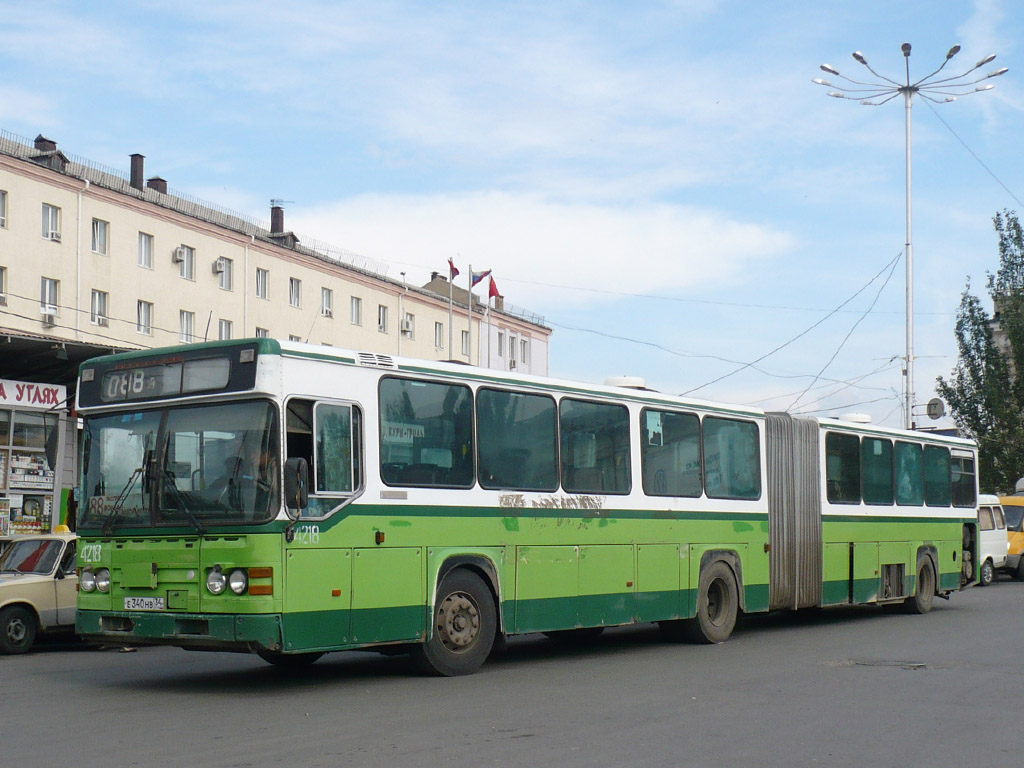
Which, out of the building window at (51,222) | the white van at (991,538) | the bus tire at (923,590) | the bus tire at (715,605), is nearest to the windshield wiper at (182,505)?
the bus tire at (715,605)

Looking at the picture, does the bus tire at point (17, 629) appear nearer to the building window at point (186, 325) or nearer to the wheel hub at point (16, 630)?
the wheel hub at point (16, 630)

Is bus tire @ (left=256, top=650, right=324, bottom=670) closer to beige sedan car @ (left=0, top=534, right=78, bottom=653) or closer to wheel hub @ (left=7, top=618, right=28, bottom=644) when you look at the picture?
beige sedan car @ (left=0, top=534, right=78, bottom=653)

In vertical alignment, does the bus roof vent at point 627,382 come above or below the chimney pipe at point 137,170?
below

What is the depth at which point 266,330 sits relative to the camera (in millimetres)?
58562

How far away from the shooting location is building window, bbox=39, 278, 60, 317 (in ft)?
152

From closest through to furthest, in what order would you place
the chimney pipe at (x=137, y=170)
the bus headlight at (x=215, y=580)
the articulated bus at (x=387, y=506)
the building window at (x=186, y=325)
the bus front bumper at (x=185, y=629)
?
the bus front bumper at (x=185, y=629), the bus headlight at (x=215, y=580), the articulated bus at (x=387, y=506), the building window at (x=186, y=325), the chimney pipe at (x=137, y=170)

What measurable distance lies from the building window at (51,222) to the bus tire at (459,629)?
1511 inches

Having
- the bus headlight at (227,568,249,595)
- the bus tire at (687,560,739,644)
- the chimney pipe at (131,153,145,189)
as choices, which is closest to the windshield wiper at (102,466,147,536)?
the bus headlight at (227,568,249,595)

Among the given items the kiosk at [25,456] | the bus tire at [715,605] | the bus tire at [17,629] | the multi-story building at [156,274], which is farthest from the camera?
the multi-story building at [156,274]

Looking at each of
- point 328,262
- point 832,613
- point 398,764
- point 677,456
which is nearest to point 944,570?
point 832,613

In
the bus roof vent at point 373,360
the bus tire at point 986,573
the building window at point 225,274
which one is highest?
the building window at point 225,274

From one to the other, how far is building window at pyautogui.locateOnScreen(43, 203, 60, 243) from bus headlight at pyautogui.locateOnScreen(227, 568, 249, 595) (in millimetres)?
39262

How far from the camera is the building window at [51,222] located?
153 ft

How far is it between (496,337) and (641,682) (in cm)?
6525
